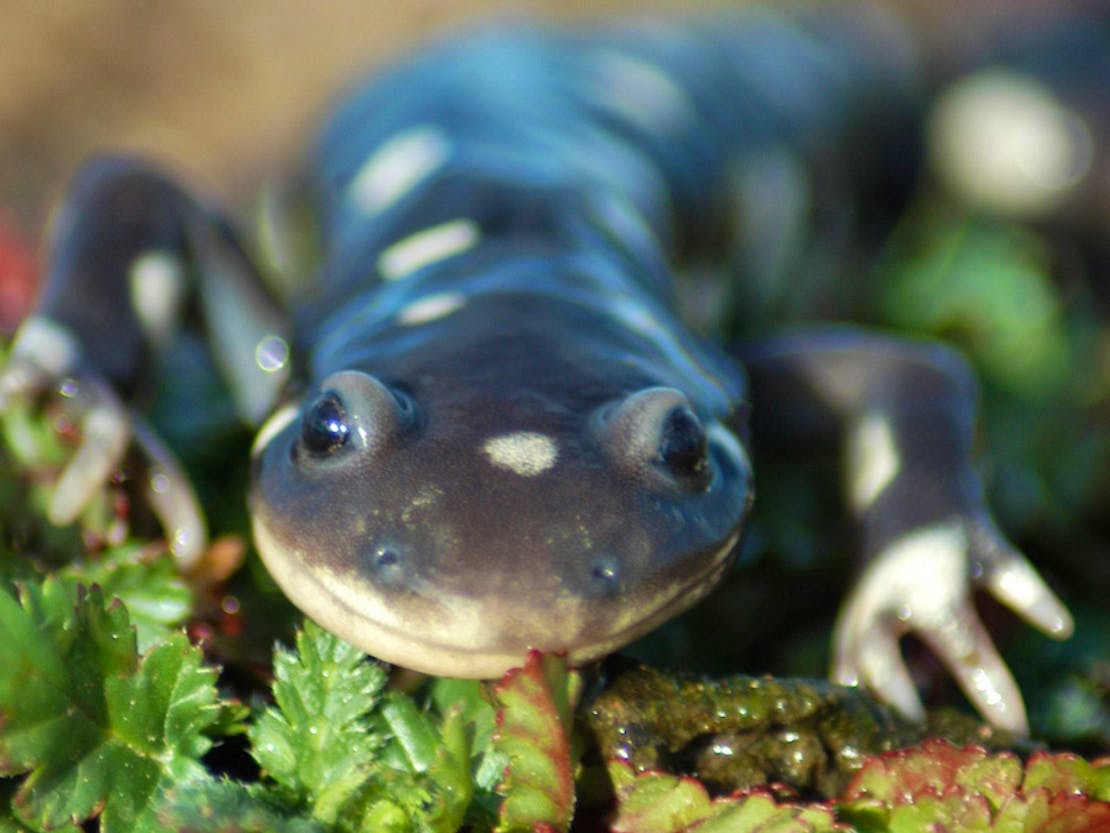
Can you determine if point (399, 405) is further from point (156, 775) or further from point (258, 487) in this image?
point (156, 775)

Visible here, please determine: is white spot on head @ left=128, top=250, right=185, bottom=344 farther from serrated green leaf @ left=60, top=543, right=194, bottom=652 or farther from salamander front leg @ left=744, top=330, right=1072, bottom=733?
salamander front leg @ left=744, top=330, right=1072, bottom=733

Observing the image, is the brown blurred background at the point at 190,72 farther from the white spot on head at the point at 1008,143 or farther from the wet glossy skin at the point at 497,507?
the wet glossy skin at the point at 497,507

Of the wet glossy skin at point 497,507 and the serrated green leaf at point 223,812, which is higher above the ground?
the wet glossy skin at point 497,507

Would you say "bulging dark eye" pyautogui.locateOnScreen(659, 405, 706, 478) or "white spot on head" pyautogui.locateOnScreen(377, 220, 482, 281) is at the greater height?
"bulging dark eye" pyautogui.locateOnScreen(659, 405, 706, 478)

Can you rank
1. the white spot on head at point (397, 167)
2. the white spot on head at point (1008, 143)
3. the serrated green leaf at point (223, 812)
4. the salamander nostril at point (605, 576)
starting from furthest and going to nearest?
the white spot on head at point (1008, 143) < the white spot on head at point (397, 167) < the salamander nostril at point (605, 576) < the serrated green leaf at point (223, 812)

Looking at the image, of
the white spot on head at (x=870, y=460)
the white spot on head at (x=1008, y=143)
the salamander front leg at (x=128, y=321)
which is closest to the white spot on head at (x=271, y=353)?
the salamander front leg at (x=128, y=321)

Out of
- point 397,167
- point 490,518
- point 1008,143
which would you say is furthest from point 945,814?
point 1008,143

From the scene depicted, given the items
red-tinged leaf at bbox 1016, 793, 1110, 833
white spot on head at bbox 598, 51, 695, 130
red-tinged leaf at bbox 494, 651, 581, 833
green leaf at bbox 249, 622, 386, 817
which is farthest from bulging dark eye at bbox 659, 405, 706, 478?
white spot on head at bbox 598, 51, 695, 130
